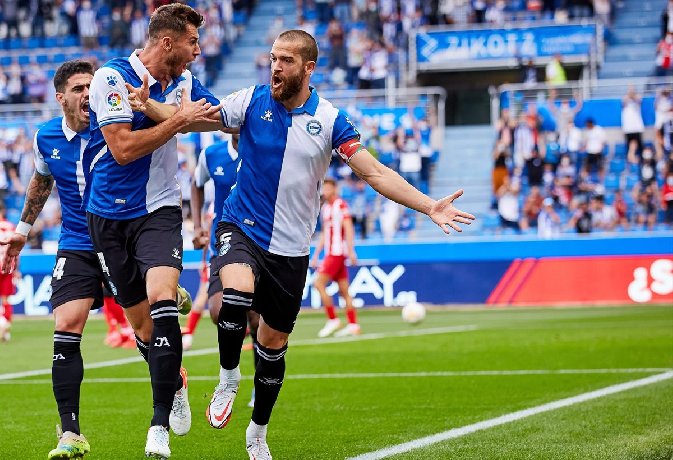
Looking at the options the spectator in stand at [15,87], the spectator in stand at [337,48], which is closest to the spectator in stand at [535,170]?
the spectator in stand at [337,48]

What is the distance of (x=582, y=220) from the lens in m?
27.2

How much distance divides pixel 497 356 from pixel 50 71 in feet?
82.1

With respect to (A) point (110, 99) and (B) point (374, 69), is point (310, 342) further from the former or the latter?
(B) point (374, 69)

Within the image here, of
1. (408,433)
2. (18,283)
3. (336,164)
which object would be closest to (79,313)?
(408,433)

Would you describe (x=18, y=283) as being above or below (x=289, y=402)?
below

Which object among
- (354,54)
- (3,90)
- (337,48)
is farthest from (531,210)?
(3,90)

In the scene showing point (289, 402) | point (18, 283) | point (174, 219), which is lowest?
point (18, 283)

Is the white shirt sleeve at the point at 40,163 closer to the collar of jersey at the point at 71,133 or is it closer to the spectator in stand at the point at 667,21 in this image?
the collar of jersey at the point at 71,133

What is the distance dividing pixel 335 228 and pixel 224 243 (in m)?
12.7

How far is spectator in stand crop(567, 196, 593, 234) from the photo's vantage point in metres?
27.1

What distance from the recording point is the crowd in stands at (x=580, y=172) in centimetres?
2761

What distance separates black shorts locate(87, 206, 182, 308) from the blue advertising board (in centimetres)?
Answer: 2653

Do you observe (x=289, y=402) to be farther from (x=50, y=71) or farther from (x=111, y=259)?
(x=50, y=71)

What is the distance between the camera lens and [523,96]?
3139cm
